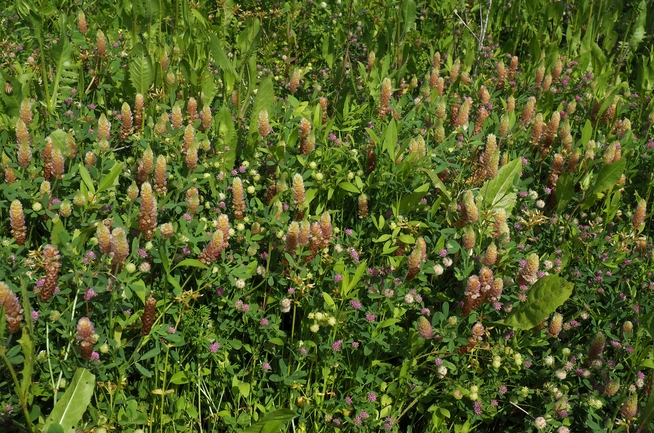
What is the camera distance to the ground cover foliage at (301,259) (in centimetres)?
279

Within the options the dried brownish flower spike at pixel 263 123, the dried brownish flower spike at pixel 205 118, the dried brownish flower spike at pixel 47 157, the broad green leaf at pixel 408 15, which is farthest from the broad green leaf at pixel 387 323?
the broad green leaf at pixel 408 15

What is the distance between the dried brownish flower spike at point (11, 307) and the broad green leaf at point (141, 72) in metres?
1.86

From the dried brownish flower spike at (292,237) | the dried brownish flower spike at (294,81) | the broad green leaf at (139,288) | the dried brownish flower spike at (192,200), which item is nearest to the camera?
the broad green leaf at (139,288)

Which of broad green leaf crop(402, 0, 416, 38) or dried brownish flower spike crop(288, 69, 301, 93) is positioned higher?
broad green leaf crop(402, 0, 416, 38)

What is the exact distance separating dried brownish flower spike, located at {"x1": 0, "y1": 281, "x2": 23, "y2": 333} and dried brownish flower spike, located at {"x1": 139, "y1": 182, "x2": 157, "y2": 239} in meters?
0.59

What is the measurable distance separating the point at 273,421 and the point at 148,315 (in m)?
0.62

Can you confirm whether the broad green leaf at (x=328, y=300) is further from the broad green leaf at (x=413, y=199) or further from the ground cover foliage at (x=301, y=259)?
the broad green leaf at (x=413, y=199)

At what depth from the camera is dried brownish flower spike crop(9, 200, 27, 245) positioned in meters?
2.90

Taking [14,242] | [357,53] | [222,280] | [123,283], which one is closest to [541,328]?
[222,280]

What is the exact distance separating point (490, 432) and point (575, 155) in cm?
164

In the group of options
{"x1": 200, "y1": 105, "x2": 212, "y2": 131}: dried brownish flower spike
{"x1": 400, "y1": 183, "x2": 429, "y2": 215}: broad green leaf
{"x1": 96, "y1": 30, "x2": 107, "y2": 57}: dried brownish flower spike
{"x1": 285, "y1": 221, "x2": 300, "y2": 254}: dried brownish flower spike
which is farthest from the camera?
{"x1": 96, "y1": 30, "x2": 107, "y2": 57}: dried brownish flower spike

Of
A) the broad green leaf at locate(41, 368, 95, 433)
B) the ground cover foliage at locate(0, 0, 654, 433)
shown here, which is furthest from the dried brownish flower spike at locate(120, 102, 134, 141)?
the broad green leaf at locate(41, 368, 95, 433)

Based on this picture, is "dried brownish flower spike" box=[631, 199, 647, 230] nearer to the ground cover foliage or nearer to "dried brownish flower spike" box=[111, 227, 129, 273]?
the ground cover foliage

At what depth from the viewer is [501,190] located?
3.64 m
